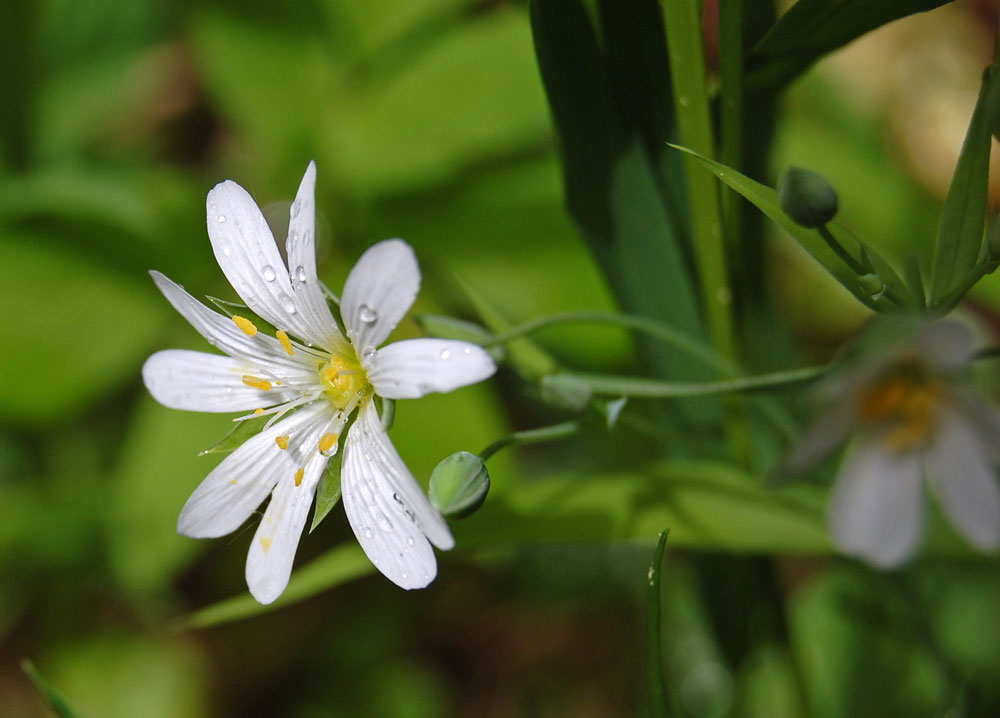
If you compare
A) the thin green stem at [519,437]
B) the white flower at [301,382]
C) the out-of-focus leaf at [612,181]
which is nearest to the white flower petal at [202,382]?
the white flower at [301,382]

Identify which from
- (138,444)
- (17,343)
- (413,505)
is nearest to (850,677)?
(413,505)

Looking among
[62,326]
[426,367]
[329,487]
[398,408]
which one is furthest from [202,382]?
[62,326]

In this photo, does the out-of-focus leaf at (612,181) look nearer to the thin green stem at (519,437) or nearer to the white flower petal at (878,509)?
the thin green stem at (519,437)

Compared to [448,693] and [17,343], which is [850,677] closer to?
[448,693]

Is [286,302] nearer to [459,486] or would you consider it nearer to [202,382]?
[202,382]

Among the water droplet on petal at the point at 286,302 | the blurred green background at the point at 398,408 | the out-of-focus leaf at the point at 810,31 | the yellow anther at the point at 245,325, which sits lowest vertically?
the blurred green background at the point at 398,408

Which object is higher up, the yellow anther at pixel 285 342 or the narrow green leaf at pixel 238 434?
the yellow anther at pixel 285 342

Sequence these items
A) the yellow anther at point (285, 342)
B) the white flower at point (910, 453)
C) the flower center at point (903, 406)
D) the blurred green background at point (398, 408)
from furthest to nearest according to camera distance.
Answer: the blurred green background at point (398, 408) → the yellow anther at point (285, 342) → the flower center at point (903, 406) → the white flower at point (910, 453)

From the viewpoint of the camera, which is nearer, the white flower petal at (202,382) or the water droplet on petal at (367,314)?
the water droplet on petal at (367,314)
